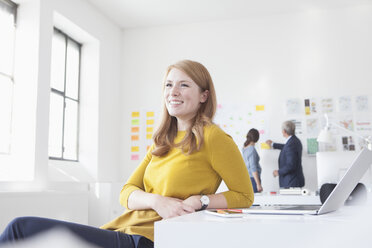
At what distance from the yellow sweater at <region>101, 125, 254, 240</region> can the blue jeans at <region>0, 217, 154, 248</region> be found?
0.27 ft

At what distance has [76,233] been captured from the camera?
1.06 metres

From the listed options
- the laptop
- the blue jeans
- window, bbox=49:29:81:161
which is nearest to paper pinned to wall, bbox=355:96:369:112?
window, bbox=49:29:81:161

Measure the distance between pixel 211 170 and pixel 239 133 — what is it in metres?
4.15

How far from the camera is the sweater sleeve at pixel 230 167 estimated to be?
1332 millimetres

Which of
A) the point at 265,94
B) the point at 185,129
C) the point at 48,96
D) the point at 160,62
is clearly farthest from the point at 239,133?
the point at 185,129

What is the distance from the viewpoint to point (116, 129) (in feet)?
19.2

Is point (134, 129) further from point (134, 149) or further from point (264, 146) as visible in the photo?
point (264, 146)

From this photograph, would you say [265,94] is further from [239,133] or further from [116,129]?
[116,129]

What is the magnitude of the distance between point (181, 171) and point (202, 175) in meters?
0.07

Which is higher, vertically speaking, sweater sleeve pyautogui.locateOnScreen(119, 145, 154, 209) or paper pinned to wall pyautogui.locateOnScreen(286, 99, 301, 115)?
paper pinned to wall pyautogui.locateOnScreen(286, 99, 301, 115)

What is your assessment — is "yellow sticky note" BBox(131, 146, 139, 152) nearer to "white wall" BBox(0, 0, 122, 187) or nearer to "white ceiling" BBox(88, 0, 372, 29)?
"white wall" BBox(0, 0, 122, 187)

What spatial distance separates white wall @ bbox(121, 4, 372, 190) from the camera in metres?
5.30

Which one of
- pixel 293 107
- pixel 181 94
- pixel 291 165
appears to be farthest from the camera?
pixel 293 107

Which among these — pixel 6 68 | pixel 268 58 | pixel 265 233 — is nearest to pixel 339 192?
pixel 265 233
